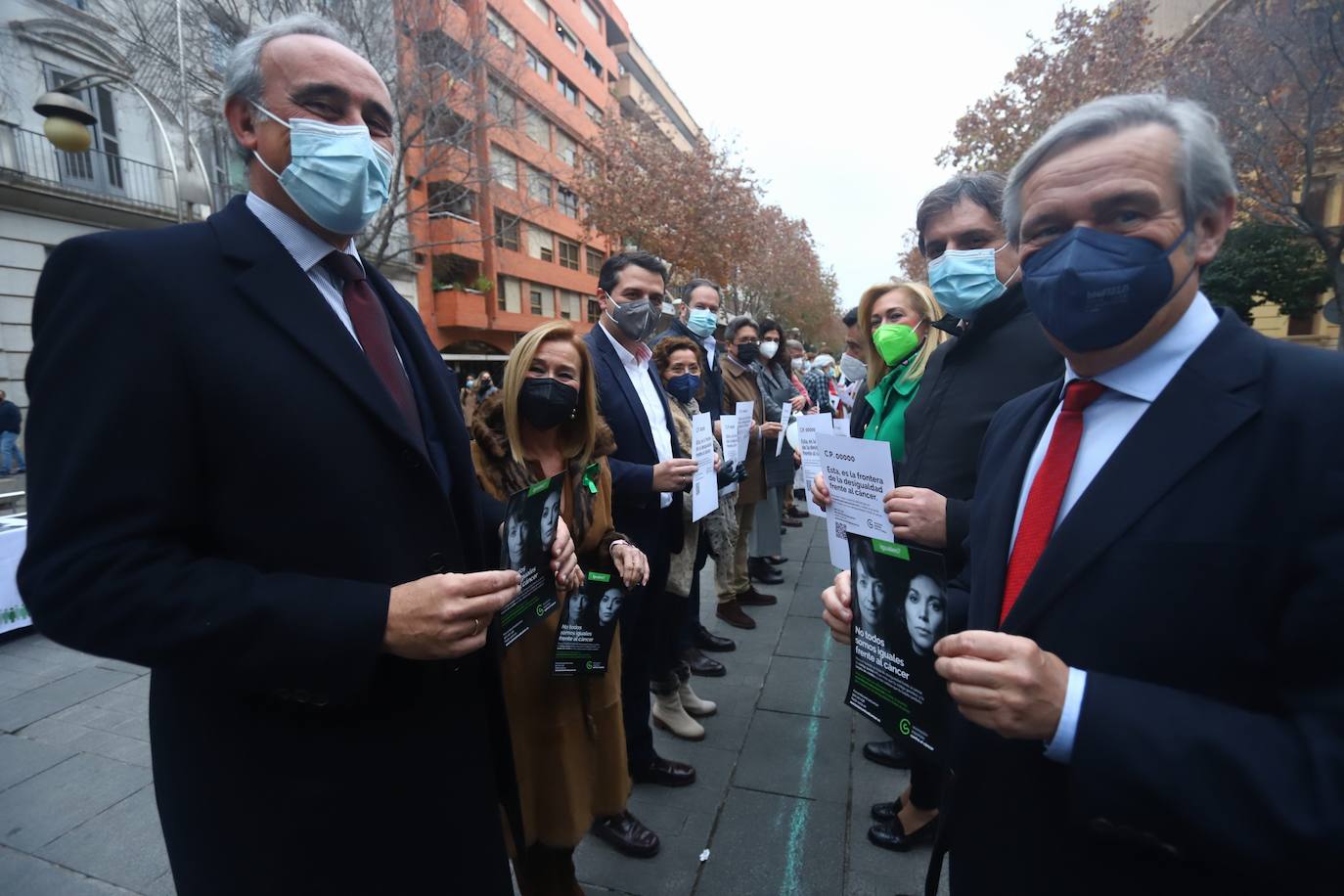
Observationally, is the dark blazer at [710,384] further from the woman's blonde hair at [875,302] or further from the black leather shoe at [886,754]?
the black leather shoe at [886,754]

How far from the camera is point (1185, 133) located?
1.11 metres

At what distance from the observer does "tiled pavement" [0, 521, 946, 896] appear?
7.89 feet

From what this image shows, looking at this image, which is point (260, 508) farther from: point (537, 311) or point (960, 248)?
point (537, 311)

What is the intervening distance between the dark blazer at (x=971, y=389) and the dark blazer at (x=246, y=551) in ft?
4.93

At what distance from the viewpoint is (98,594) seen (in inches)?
37.5

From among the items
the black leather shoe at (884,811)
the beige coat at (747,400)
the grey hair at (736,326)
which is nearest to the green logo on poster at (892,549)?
the black leather shoe at (884,811)

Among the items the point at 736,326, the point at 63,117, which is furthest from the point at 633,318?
the point at 63,117

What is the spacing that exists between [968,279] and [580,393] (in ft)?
4.79

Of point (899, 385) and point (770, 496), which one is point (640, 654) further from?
point (770, 496)

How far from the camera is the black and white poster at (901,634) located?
1199 mm

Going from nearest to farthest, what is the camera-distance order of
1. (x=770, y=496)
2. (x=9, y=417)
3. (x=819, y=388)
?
(x=770, y=496)
(x=819, y=388)
(x=9, y=417)

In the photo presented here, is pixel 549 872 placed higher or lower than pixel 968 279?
lower

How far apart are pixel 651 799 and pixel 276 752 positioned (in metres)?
2.09

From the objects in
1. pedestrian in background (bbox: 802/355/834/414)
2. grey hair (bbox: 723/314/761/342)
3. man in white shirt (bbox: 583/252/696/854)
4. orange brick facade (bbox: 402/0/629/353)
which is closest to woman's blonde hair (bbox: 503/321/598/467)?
man in white shirt (bbox: 583/252/696/854)
